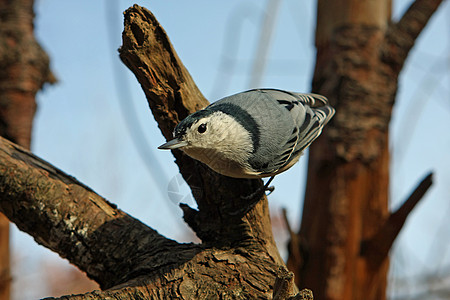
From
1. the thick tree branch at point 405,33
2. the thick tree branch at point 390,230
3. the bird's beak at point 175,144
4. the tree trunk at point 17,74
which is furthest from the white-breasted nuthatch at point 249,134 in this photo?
the tree trunk at point 17,74

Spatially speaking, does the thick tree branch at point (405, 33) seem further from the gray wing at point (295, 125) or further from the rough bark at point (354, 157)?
the gray wing at point (295, 125)

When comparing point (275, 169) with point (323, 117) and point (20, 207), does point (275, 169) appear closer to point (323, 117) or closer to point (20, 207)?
point (323, 117)

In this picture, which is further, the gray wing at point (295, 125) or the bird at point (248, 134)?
the gray wing at point (295, 125)

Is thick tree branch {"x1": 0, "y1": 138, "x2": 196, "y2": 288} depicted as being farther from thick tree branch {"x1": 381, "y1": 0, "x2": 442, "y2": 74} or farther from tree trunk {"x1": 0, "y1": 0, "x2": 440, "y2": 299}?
thick tree branch {"x1": 381, "y1": 0, "x2": 442, "y2": 74}

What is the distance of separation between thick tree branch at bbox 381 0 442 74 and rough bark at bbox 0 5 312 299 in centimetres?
114

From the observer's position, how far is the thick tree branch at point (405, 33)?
233 centimetres

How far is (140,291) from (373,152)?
1.38 meters

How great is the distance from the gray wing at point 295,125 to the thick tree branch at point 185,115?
11 centimetres

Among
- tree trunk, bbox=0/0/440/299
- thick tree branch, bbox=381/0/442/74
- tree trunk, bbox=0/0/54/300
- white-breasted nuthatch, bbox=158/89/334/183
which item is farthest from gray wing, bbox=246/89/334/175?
tree trunk, bbox=0/0/54/300

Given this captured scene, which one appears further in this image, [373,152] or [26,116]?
[26,116]

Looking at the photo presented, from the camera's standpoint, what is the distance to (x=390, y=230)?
215 cm

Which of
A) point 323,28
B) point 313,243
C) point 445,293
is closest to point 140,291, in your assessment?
point 313,243

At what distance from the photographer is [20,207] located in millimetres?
1571

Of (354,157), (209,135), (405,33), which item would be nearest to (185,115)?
(209,135)
